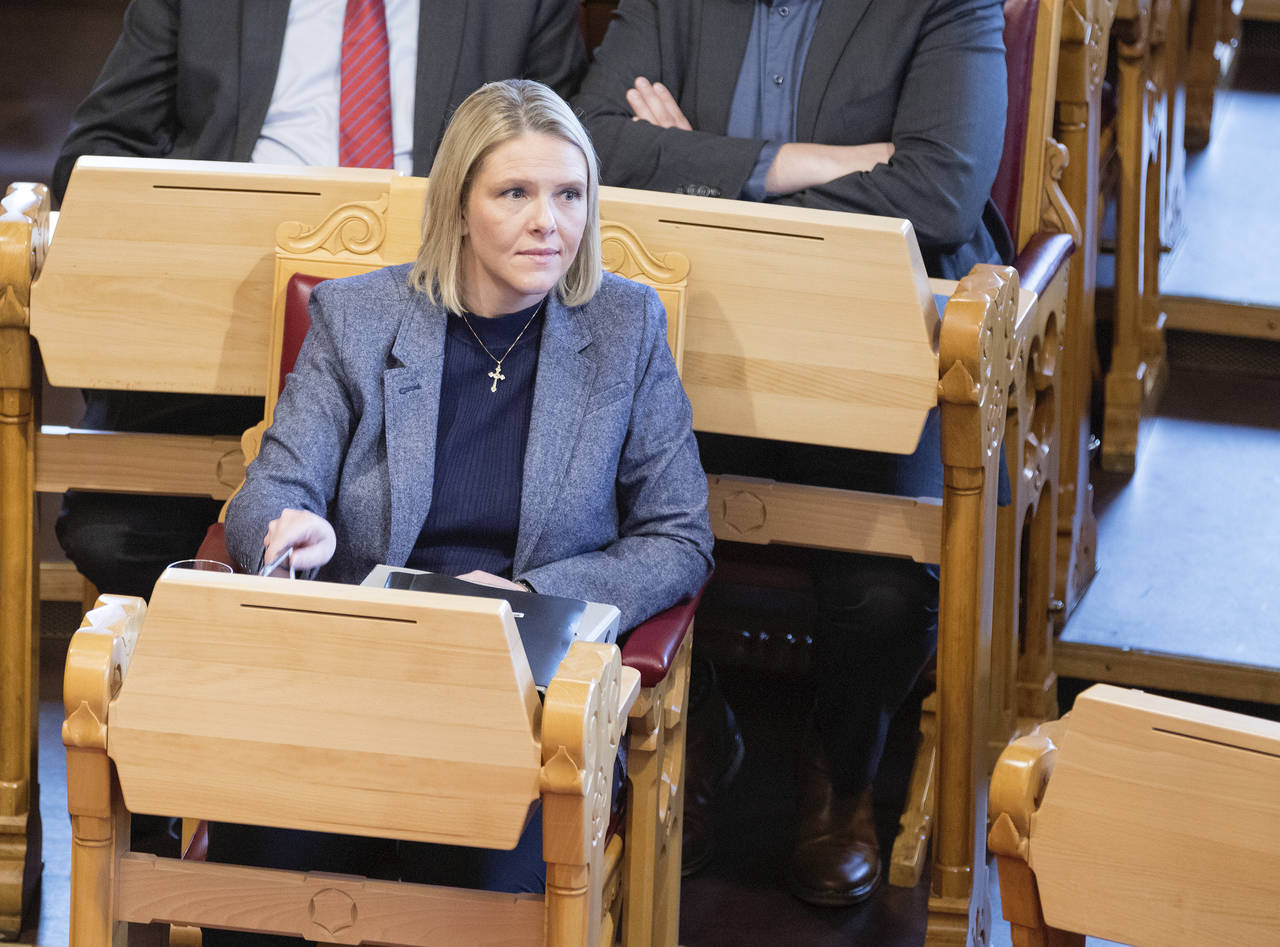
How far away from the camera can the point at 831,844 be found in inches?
96.0

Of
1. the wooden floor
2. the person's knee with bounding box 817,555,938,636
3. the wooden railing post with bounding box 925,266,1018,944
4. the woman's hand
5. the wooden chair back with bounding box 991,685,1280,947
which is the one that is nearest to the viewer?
the wooden chair back with bounding box 991,685,1280,947

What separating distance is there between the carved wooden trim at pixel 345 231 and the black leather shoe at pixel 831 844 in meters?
0.96

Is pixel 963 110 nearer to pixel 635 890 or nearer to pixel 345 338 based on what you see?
pixel 345 338

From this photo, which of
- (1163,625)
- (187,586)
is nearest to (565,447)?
(187,586)

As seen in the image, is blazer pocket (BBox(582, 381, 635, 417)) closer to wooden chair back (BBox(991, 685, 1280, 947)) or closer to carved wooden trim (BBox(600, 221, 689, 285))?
carved wooden trim (BBox(600, 221, 689, 285))

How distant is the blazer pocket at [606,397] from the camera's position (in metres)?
1.99

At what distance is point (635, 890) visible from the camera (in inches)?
75.9

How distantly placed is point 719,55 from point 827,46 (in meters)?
0.18

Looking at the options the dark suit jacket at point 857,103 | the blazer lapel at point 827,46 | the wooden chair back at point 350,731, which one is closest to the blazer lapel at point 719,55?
the dark suit jacket at point 857,103

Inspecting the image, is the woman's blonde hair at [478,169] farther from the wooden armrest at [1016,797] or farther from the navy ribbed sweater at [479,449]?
the wooden armrest at [1016,797]

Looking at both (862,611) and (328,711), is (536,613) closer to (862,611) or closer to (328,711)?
(328,711)

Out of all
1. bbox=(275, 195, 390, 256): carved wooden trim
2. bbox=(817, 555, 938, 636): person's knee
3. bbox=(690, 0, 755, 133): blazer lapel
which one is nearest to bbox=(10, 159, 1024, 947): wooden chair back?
bbox=(275, 195, 390, 256): carved wooden trim

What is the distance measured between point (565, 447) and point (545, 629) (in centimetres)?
34

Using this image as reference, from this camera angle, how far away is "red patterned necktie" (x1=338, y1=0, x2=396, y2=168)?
2623 millimetres
